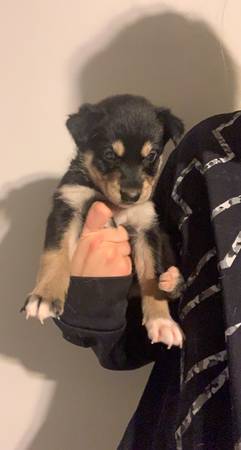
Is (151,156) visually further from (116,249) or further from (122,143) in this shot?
(116,249)

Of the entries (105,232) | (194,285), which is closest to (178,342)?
(194,285)

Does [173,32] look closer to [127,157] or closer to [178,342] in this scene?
[127,157]

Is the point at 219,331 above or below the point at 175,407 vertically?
above

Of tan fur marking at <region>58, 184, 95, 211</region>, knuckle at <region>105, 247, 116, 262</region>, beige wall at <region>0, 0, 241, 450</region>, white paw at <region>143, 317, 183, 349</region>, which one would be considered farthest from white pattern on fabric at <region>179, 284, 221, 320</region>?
beige wall at <region>0, 0, 241, 450</region>

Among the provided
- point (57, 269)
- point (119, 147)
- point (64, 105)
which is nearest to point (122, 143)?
point (119, 147)

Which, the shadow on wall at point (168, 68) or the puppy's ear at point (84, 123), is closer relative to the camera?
the puppy's ear at point (84, 123)

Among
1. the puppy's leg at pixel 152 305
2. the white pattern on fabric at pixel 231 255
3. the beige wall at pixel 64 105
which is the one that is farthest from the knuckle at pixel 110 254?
the beige wall at pixel 64 105

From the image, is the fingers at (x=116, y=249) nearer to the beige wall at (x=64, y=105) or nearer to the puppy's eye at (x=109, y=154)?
the puppy's eye at (x=109, y=154)
